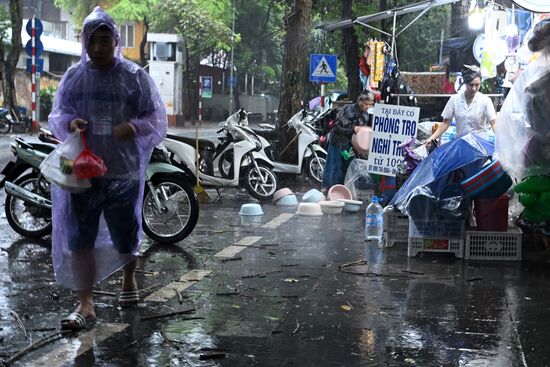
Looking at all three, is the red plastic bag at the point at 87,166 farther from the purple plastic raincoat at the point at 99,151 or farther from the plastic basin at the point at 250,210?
the plastic basin at the point at 250,210

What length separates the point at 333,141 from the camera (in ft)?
38.5

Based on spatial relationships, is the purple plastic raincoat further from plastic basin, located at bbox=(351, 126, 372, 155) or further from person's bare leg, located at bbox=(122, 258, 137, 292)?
plastic basin, located at bbox=(351, 126, 372, 155)

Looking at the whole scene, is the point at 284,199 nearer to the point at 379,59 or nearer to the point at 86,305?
the point at 379,59

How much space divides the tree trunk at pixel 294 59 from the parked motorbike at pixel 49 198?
7449 mm

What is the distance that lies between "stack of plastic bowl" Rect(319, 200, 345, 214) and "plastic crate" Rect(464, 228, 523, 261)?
11.2 feet

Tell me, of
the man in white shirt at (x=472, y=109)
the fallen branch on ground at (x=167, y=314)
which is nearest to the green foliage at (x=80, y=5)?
the man in white shirt at (x=472, y=109)

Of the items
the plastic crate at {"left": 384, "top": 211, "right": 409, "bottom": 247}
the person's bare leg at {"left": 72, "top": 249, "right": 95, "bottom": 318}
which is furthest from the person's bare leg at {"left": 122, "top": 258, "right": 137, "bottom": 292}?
the plastic crate at {"left": 384, "top": 211, "right": 409, "bottom": 247}

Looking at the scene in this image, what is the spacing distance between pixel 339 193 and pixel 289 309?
19.9ft

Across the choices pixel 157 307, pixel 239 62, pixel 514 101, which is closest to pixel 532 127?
pixel 514 101

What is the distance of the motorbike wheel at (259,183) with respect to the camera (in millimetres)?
11969

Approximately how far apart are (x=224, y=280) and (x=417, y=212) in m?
2.04

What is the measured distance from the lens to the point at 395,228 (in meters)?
7.84

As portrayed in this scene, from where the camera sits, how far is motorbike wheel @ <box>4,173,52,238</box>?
7887 mm

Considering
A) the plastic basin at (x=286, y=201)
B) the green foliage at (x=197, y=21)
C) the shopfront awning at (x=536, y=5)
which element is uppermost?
the green foliage at (x=197, y=21)
